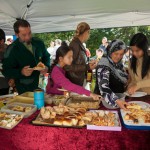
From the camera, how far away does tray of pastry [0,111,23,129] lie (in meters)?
1.45

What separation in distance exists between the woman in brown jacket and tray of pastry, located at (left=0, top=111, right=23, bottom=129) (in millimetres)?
1382

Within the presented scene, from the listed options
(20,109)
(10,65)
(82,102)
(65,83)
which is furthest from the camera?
(10,65)

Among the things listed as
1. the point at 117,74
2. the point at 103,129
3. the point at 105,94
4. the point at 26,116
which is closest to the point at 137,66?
the point at 117,74

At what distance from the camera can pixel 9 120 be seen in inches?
59.3

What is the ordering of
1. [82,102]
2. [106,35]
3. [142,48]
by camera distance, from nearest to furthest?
[82,102], [142,48], [106,35]

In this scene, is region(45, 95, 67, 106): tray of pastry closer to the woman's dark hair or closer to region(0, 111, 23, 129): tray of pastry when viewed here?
region(0, 111, 23, 129): tray of pastry

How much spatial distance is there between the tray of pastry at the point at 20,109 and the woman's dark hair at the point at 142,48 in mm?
1101

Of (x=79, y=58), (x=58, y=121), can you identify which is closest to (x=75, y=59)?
(x=79, y=58)

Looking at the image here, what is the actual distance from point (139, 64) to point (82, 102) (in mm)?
826

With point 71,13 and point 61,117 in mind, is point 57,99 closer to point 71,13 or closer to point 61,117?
point 61,117

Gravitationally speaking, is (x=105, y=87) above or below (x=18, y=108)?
above

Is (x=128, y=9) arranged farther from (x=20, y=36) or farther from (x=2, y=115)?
(x=2, y=115)

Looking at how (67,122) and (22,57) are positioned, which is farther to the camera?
(22,57)

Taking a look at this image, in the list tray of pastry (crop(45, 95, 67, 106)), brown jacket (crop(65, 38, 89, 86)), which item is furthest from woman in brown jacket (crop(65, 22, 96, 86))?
tray of pastry (crop(45, 95, 67, 106))
